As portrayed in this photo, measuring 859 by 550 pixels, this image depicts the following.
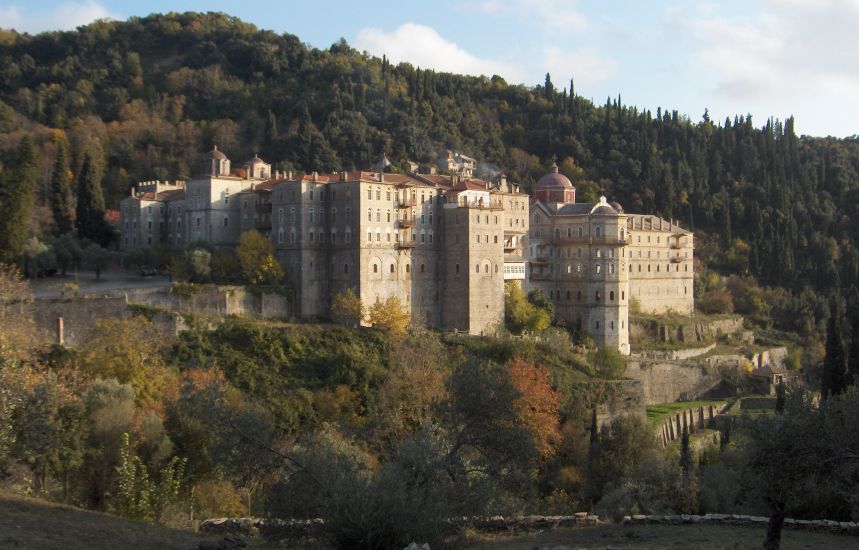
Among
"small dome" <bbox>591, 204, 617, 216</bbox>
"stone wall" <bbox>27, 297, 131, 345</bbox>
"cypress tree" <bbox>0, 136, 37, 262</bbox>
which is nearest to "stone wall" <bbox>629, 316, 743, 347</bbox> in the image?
"small dome" <bbox>591, 204, 617, 216</bbox>

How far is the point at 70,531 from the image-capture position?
1675 cm

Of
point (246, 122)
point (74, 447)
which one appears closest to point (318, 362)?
point (74, 447)

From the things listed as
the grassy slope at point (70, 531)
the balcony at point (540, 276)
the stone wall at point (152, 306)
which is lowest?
the grassy slope at point (70, 531)

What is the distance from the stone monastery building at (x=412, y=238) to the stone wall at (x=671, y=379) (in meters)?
2.21

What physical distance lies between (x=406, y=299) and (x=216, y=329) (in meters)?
11.2

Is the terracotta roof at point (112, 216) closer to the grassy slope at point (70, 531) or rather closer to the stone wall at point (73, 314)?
the stone wall at point (73, 314)

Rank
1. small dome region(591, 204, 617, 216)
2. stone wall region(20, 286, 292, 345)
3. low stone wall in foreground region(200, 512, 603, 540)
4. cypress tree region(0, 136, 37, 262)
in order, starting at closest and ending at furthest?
1. low stone wall in foreground region(200, 512, 603, 540)
2. stone wall region(20, 286, 292, 345)
3. cypress tree region(0, 136, 37, 262)
4. small dome region(591, 204, 617, 216)

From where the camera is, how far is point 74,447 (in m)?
24.0

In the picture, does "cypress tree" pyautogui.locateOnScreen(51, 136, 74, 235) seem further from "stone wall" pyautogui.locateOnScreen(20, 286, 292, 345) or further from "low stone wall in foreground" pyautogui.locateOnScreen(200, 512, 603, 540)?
"low stone wall in foreground" pyautogui.locateOnScreen(200, 512, 603, 540)

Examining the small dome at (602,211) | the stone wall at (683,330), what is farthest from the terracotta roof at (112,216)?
the stone wall at (683,330)

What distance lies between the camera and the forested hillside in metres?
80.6

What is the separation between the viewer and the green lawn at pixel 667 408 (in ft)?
157

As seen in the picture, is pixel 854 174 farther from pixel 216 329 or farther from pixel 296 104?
pixel 216 329

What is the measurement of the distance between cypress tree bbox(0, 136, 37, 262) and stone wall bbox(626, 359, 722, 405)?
3249 centimetres
